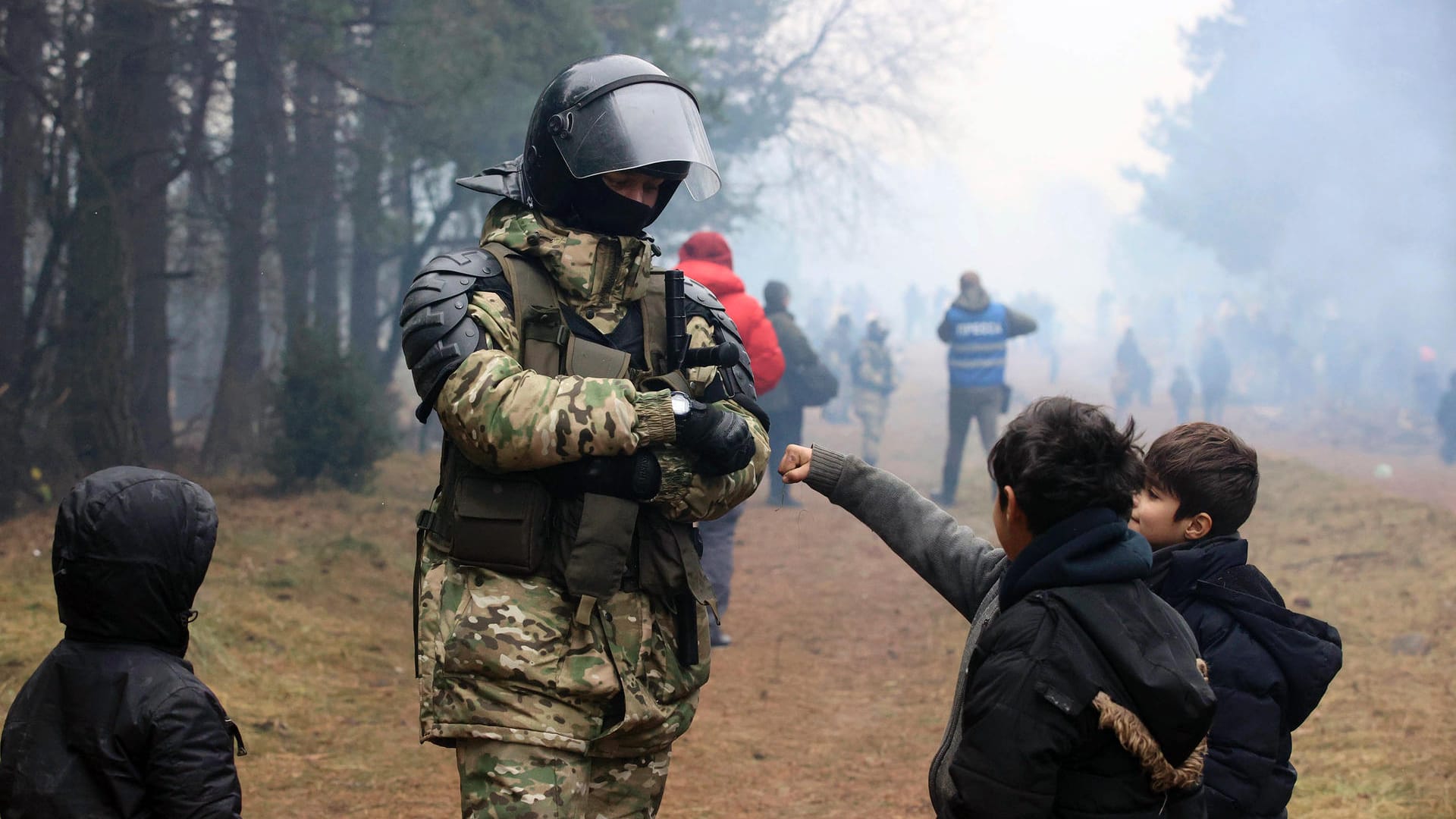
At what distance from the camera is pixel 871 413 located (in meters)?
17.5

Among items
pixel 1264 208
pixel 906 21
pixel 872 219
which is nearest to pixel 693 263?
pixel 872 219

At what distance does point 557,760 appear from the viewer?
8.65 feet

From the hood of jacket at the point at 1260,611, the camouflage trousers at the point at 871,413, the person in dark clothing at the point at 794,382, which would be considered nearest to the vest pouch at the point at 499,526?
the hood of jacket at the point at 1260,611

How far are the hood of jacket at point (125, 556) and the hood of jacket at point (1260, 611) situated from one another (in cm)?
A: 211

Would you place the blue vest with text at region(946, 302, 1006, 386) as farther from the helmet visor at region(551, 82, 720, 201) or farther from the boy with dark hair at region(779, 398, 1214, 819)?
the boy with dark hair at region(779, 398, 1214, 819)

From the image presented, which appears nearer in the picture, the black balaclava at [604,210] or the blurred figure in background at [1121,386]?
the black balaclava at [604,210]

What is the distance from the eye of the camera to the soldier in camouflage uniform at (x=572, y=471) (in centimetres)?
262

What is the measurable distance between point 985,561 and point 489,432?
1.13 m

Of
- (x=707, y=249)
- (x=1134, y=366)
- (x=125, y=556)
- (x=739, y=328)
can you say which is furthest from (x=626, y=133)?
(x=1134, y=366)

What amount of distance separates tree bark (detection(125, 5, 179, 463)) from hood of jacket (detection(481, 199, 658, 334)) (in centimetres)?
766

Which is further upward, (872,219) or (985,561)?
(872,219)

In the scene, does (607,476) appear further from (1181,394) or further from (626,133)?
(1181,394)

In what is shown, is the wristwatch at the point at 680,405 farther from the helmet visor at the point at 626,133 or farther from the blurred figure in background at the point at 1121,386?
the blurred figure in background at the point at 1121,386

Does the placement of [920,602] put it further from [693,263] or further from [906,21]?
[906,21]
